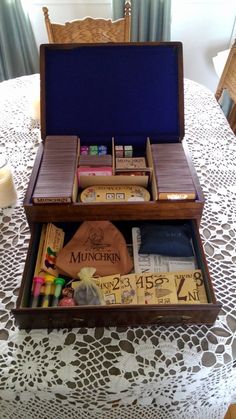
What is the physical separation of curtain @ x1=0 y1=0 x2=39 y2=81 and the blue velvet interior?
4.29 feet

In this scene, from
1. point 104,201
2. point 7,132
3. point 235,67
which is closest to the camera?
point 104,201

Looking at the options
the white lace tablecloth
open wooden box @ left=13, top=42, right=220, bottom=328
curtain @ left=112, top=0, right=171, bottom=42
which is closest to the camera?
the white lace tablecloth

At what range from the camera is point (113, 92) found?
0.87m

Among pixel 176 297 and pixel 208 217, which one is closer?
pixel 176 297

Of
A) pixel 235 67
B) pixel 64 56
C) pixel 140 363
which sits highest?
pixel 64 56

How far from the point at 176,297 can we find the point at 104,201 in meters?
0.26

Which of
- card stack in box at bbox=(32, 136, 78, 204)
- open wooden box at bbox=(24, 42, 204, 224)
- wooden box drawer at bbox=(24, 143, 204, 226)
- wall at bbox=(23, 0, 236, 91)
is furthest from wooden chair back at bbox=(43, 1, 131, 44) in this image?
wooden box drawer at bbox=(24, 143, 204, 226)

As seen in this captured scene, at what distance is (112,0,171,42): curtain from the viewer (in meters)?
1.85

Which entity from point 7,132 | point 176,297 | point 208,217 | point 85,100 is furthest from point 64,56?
point 176,297

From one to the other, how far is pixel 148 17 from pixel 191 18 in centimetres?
30

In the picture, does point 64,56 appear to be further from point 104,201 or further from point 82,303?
point 82,303

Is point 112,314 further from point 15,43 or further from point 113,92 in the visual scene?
point 15,43

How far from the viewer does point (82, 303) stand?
0.60 metres

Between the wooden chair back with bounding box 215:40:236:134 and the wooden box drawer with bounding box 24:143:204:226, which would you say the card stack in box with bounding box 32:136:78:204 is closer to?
the wooden box drawer with bounding box 24:143:204:226
